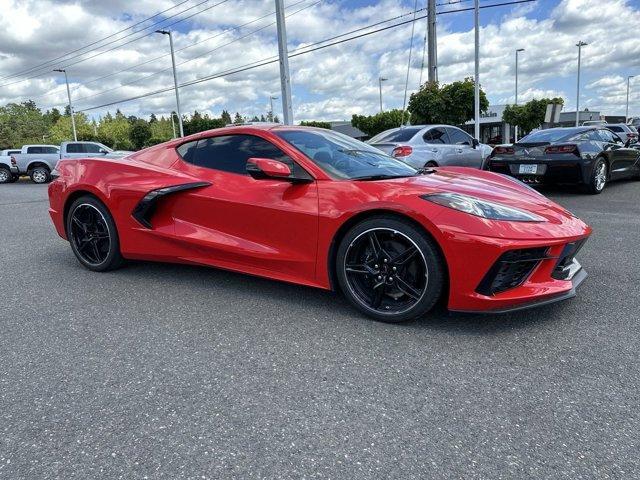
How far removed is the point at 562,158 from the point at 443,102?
1359cm

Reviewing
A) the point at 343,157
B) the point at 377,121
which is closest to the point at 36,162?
the point at 343,157

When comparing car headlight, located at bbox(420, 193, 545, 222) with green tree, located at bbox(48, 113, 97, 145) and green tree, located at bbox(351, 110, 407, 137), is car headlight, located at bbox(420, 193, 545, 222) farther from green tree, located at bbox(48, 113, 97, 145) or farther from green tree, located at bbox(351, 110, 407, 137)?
green tree, located at bbox(48, 113, 97, 145)

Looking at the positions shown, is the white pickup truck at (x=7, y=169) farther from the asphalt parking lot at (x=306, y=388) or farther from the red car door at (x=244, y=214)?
the red car door at (x=244, y=214)

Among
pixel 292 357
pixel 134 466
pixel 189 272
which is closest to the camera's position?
pixel 134 466

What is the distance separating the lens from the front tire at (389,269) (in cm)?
285

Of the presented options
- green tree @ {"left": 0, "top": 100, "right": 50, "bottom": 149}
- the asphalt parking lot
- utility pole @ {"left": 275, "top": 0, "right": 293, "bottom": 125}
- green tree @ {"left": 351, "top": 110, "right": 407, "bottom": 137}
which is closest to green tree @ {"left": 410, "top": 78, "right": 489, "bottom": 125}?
utility pole @ {"left": 275, "top": 0, "right": 293, "bottom": 125}

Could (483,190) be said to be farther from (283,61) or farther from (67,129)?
(67,129)

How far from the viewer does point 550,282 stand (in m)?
Result: 2.88

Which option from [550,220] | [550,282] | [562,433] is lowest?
[562,433]

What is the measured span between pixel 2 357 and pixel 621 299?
388cm

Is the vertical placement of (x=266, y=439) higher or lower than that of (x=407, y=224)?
lower

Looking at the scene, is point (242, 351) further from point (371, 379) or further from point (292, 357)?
point (371, 379)

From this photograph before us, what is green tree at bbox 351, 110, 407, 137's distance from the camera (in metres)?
46.8

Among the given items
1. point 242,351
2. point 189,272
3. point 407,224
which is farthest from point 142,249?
point 407,224
